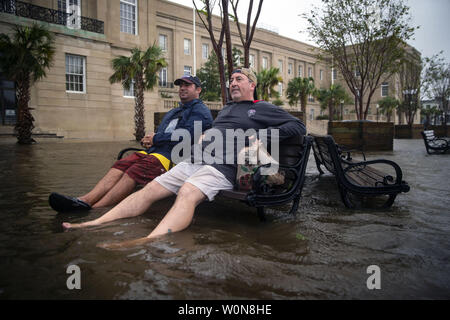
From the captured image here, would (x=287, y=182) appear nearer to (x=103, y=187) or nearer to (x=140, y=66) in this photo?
(x=103, y=187)

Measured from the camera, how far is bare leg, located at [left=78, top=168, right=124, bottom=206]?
3.83m

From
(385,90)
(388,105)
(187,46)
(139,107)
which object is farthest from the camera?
(385,90)

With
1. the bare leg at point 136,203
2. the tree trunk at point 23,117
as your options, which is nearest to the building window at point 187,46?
the tree trunk at point 23,117

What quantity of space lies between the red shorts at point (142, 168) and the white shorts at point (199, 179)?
20.9 inches

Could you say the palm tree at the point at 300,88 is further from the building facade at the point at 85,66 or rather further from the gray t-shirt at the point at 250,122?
the gray t-shirt at the point at 250,122

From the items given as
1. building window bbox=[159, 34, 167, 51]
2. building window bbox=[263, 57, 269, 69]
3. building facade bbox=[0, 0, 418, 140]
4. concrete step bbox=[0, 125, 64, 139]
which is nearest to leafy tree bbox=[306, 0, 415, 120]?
building facade bbox=[0, 0, 418, 140]

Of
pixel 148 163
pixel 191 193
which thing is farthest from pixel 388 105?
pixel 191 193

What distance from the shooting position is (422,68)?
30.8m

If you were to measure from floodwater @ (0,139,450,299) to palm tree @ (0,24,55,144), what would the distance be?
1522 centimetres

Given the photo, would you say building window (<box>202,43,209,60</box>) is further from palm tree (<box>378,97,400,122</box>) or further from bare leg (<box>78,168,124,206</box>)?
bare leg (<box>78,168,124,206</box>)

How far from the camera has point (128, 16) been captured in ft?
→ 92.2

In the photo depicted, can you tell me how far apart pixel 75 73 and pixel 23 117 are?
26.5ft

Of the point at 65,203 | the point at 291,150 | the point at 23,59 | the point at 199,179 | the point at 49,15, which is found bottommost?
the point at 65,203

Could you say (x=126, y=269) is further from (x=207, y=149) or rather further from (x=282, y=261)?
(x=207, y=149)
